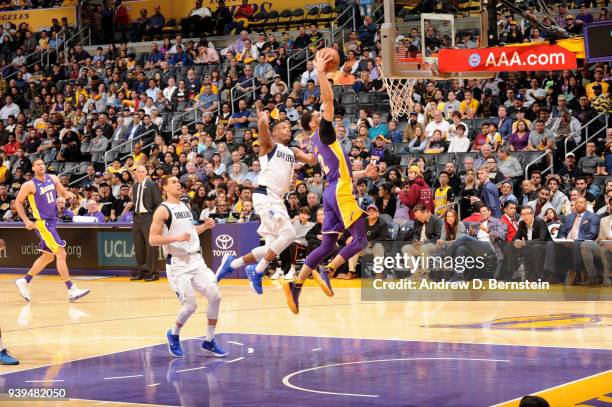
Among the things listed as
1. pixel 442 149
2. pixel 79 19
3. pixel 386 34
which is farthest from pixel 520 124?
pixel 79 19

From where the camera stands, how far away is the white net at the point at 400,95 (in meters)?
18.9

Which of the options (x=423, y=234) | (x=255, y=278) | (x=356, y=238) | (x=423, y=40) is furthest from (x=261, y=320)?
(x=423, y=40)

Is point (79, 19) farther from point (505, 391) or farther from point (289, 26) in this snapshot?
point (505, 391)

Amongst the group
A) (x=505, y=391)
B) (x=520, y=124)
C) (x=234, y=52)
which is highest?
(x=234, y=52)

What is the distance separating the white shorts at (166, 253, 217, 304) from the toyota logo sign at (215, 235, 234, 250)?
827 cm

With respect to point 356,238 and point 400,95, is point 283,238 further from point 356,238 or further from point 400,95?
point 400,95

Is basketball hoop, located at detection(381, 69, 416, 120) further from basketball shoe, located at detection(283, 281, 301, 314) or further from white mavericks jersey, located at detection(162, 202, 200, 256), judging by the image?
white mavericks jersey, located at detection(162, 202, 200, 256)

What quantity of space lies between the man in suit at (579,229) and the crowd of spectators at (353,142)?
0.02 metres

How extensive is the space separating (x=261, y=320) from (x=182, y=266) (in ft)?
10.2

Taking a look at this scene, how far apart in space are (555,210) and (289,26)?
44.5 ft

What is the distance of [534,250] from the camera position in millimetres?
15680

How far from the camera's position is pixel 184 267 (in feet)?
35.6

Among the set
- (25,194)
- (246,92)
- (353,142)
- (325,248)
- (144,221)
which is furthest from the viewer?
(246,92)
